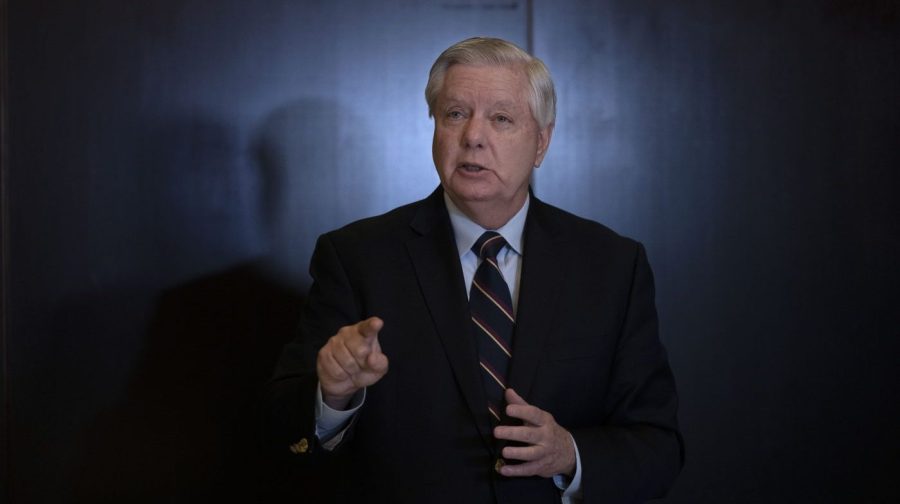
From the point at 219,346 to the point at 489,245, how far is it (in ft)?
3.04

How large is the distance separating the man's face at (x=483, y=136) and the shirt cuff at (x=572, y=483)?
1.51 feet

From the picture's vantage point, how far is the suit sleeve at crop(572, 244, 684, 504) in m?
1.77

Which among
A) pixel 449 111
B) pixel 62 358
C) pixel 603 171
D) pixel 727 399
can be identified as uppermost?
pixel 449 111

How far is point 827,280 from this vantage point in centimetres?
269

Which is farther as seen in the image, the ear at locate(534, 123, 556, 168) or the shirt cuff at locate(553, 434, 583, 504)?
the ear at locate(534, 123, 556, 168)

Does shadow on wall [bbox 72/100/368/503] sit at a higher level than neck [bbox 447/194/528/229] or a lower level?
lower

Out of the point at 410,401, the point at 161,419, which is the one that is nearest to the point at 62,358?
the point at 161,419

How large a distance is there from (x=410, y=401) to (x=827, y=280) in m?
1.35

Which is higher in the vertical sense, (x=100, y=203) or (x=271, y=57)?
(x=271, y=57)

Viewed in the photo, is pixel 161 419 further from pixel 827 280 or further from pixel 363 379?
pixel 827 280

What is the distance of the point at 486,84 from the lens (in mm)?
1905

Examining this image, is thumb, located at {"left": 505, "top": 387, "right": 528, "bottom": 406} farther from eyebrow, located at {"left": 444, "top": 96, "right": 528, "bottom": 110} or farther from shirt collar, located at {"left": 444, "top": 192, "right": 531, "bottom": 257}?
eyebrow, located at {"left": 444, "top": 96, "right": 528, "bottom": 110}

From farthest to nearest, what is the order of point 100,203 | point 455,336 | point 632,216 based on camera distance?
point 632,216
point 100,203
point 455,336

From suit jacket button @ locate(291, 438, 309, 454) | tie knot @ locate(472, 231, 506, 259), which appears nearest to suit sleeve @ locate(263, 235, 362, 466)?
suit jacket button @ locate(291, 438, 309, 454)
